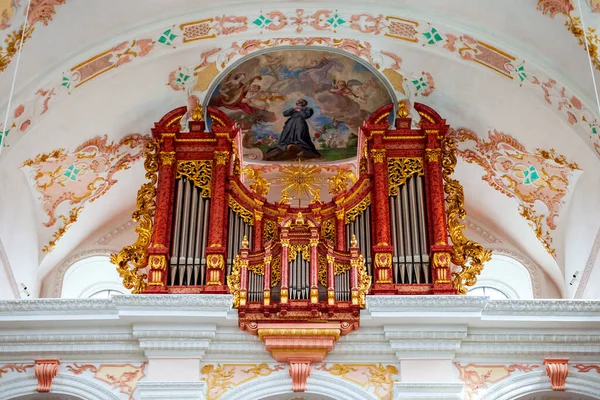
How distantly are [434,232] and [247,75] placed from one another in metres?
3.93

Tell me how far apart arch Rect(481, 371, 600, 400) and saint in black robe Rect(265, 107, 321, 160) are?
18.3 ft

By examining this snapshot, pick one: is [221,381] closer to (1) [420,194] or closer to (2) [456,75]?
(1) [420,194]

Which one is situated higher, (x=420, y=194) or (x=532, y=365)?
(x=420, y=194)

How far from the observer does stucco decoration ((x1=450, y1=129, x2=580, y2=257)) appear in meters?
16.0

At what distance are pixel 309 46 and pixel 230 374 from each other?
523cm

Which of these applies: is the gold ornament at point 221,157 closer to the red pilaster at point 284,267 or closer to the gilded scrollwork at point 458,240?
the red pilaster at point 284,267

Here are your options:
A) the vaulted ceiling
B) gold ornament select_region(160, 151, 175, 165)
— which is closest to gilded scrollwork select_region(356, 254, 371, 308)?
gold ornament select_region(160, 151, 175, 165)

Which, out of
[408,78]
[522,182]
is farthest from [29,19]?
[522,182]

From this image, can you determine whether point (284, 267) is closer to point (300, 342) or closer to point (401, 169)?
point (300, 342)

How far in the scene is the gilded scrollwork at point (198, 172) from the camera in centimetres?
1530

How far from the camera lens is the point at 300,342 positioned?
13.3m

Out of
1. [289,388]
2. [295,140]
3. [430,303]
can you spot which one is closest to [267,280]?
[289,388]

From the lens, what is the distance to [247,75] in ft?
53.0

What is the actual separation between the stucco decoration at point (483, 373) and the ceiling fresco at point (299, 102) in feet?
15.6
